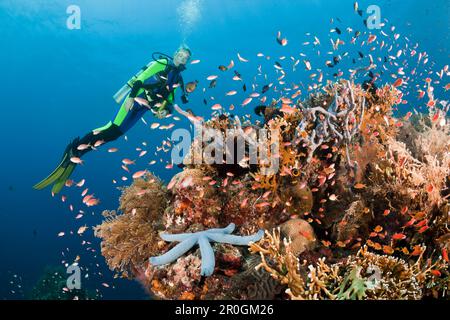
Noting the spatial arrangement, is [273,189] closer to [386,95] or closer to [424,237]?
Result: [424,237]

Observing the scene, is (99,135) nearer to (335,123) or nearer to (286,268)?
(335,123)

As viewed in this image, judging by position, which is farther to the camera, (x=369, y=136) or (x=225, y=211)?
(x=369, y=136)

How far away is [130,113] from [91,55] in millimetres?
82488

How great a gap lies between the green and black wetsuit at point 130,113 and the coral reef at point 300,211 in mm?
2915

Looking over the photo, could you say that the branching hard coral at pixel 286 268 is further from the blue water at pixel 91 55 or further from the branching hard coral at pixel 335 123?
the blue water at pixel 91 55

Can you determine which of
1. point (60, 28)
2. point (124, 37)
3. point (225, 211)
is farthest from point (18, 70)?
point (225, 211)

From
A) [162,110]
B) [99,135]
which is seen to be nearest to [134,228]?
[162,110]

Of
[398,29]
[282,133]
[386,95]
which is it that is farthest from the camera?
[398,29]

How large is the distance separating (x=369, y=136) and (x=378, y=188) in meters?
1.48

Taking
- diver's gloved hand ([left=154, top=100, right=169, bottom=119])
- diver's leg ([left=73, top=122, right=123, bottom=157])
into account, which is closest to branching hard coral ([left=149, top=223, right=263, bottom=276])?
diver's gloved hand ([left=154, top=100, right=169, bottom=119])

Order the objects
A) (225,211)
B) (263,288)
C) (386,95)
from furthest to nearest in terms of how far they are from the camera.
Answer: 1. (386,95)
2. (225,211)
3. (263,288)

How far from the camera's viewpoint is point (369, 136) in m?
6.11

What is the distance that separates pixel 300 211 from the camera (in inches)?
211

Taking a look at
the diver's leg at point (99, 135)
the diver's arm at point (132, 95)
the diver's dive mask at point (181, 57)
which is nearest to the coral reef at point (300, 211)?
the diver's arm at point (132, 95)
